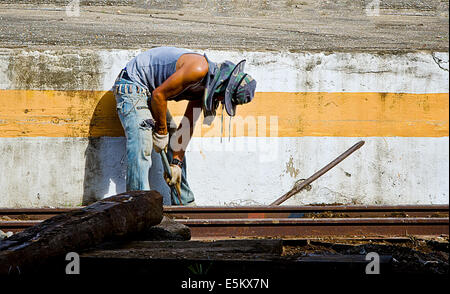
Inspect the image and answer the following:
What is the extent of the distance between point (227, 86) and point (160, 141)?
889mm

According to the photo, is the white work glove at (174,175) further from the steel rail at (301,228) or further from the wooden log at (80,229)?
the wooden log at (80,229)

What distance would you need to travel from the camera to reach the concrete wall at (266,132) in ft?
20.2

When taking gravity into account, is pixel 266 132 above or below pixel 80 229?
above

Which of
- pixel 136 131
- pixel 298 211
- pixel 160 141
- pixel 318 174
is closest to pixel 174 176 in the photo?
pixel 160 141

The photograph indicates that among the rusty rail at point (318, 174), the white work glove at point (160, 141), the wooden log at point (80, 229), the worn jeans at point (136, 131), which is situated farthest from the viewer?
the rusty rail at point (318, 174)

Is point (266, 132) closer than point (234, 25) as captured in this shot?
Yes

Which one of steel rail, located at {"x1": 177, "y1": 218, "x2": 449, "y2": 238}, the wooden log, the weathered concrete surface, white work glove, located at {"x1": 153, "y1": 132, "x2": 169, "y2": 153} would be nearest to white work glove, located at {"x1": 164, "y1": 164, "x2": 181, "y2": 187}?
white work glove, located at {"x1": 153, "y1": 132, "x2": 169, "y2": 153}

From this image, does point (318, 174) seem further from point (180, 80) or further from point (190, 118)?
point (180, 80)

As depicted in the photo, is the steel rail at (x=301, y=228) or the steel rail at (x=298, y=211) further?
the steel rail at (x=298, y=211)

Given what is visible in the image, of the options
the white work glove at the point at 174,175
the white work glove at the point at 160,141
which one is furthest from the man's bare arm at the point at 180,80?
the white work glove at the point at 174,175

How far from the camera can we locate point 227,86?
18.2 feet

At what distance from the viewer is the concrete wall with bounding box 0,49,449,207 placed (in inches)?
242

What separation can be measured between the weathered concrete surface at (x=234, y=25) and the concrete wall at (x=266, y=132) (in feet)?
1.10
